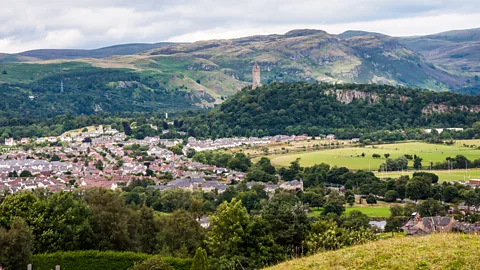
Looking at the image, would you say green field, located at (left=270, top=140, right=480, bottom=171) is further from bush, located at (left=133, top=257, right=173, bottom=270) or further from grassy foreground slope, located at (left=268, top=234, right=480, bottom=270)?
grassy foreground slope, located at (left=268, top=234, right=480, bottom=270)

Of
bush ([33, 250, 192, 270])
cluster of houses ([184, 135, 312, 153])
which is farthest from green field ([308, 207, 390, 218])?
cluster of houses ([184, 135, 312, 153])

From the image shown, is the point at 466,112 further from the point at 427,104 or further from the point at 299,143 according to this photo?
the point at 299,143

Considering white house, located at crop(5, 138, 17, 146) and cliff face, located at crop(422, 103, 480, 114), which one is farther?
cliff face, located at crop(422, 103, 480, 114)

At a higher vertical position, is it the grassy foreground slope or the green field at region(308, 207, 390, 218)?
the grassy foreground slope

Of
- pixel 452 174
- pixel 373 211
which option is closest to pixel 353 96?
pixel 452 174

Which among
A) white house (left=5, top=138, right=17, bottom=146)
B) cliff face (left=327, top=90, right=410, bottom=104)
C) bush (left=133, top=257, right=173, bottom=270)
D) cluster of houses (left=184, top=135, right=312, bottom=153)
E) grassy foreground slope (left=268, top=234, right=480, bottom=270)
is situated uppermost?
grassy foreground slope (left=268, top=234, right=480, bottom=270)

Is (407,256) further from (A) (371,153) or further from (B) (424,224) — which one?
(A) (371,153)
